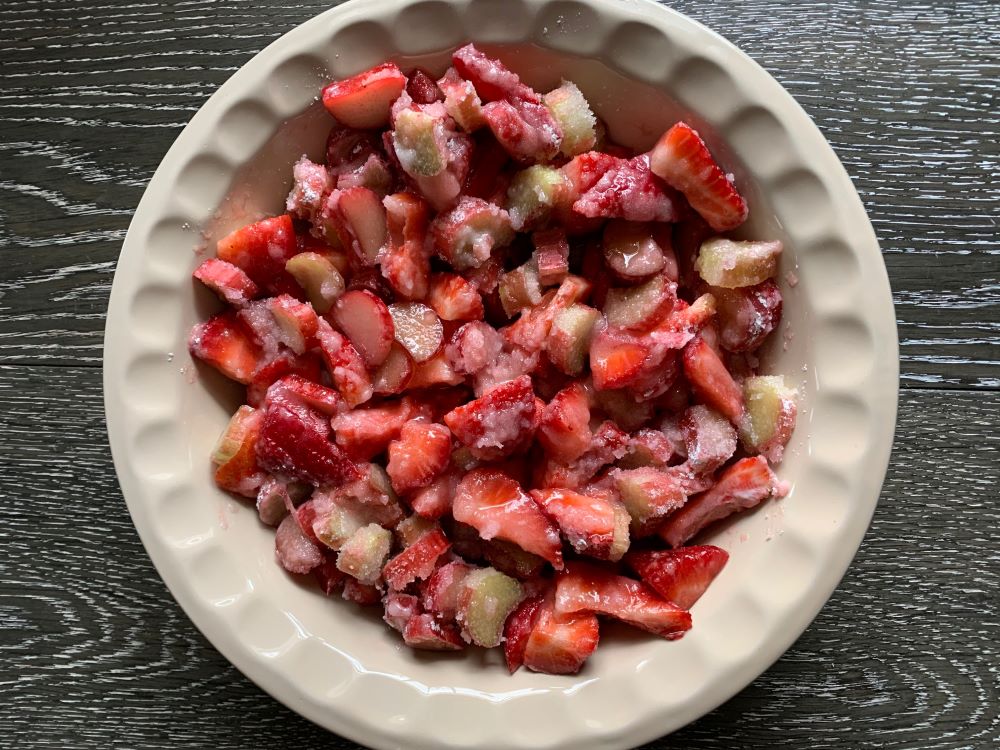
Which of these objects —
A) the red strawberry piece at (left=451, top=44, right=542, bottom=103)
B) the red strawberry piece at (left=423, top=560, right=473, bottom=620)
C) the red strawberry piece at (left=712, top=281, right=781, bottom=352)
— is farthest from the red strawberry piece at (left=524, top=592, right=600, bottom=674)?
the red strawberry piece at (left=451, top=44, right=542, bottom=103)

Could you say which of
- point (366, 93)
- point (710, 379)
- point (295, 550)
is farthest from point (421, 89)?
point (295, 550)

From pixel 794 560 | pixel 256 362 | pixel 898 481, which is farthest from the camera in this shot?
pixel 898 481

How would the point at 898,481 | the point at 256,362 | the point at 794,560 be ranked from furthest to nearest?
the point at 898,481 → the point at 256,362 → the point at 794,560

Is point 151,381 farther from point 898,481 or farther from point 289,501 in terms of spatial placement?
point 898,481

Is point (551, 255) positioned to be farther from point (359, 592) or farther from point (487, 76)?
point (359, 592)

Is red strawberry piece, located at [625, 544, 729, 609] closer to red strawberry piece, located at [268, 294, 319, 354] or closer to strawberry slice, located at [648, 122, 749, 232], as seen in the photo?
strawberry slice, located at [648, 122, 749, 232]

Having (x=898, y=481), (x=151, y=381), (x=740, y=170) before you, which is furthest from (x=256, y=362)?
(x=898, y=481)
